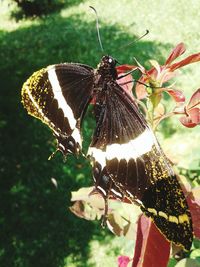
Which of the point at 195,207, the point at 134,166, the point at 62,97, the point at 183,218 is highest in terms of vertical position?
the point at 62,97

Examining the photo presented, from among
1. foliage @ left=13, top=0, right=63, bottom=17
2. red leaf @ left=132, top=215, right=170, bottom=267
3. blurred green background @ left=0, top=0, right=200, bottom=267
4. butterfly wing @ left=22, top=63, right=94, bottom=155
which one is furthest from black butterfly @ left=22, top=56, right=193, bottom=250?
foliage @ left=13, top=0, right=63, bottom=17

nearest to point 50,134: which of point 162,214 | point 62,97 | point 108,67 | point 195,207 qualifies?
point 62,97

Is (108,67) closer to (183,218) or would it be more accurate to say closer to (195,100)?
(195,100)

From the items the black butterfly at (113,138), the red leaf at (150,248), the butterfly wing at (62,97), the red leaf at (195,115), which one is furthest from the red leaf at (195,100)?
the butterfly wing at (62,97)

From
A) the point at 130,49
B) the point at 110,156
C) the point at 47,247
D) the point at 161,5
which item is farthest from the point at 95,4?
the point at 110,156

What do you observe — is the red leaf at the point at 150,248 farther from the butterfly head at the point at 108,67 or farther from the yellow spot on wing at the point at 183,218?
the butterfly head at the point at 108,67

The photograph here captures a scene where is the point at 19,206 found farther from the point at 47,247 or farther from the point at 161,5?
the point at 161,5

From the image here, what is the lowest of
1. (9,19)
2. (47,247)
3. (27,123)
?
(47,247)
